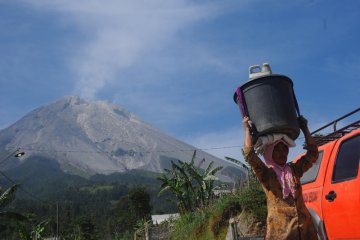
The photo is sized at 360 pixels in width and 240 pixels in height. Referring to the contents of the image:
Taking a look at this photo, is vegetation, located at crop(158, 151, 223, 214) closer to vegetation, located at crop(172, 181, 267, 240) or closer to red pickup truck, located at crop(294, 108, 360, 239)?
vegetation, located at crop(172, 181, 267, 240)

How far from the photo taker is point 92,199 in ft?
503

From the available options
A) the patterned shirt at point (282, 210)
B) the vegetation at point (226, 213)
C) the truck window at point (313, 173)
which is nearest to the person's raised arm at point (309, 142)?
the patterned shirt at point (282, 210)

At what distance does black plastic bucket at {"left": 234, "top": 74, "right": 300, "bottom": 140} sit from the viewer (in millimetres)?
4051

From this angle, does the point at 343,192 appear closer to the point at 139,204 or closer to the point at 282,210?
the point at 282,210

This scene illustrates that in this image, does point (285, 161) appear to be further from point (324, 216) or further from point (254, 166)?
point (324, 216)

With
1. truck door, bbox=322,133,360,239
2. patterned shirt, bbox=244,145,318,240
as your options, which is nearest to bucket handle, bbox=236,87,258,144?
patterned shirt, bbox=244,145,318,240

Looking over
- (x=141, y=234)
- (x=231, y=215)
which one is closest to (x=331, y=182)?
(x=231, y=215)

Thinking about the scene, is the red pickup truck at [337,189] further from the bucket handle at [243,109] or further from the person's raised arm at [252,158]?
the bucket handle at [243,109]

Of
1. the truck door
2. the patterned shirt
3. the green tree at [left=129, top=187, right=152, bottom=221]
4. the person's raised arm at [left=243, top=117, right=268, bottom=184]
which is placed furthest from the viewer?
the green tree at [left=129, top=187, right=152, bottom=221]

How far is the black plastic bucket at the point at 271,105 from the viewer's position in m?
4.05

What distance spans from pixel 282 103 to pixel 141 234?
26.9m

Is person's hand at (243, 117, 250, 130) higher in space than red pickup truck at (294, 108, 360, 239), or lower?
higher

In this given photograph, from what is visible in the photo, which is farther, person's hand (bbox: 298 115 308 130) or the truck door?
the truck door

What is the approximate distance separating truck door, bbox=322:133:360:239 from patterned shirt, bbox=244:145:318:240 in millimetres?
1110
